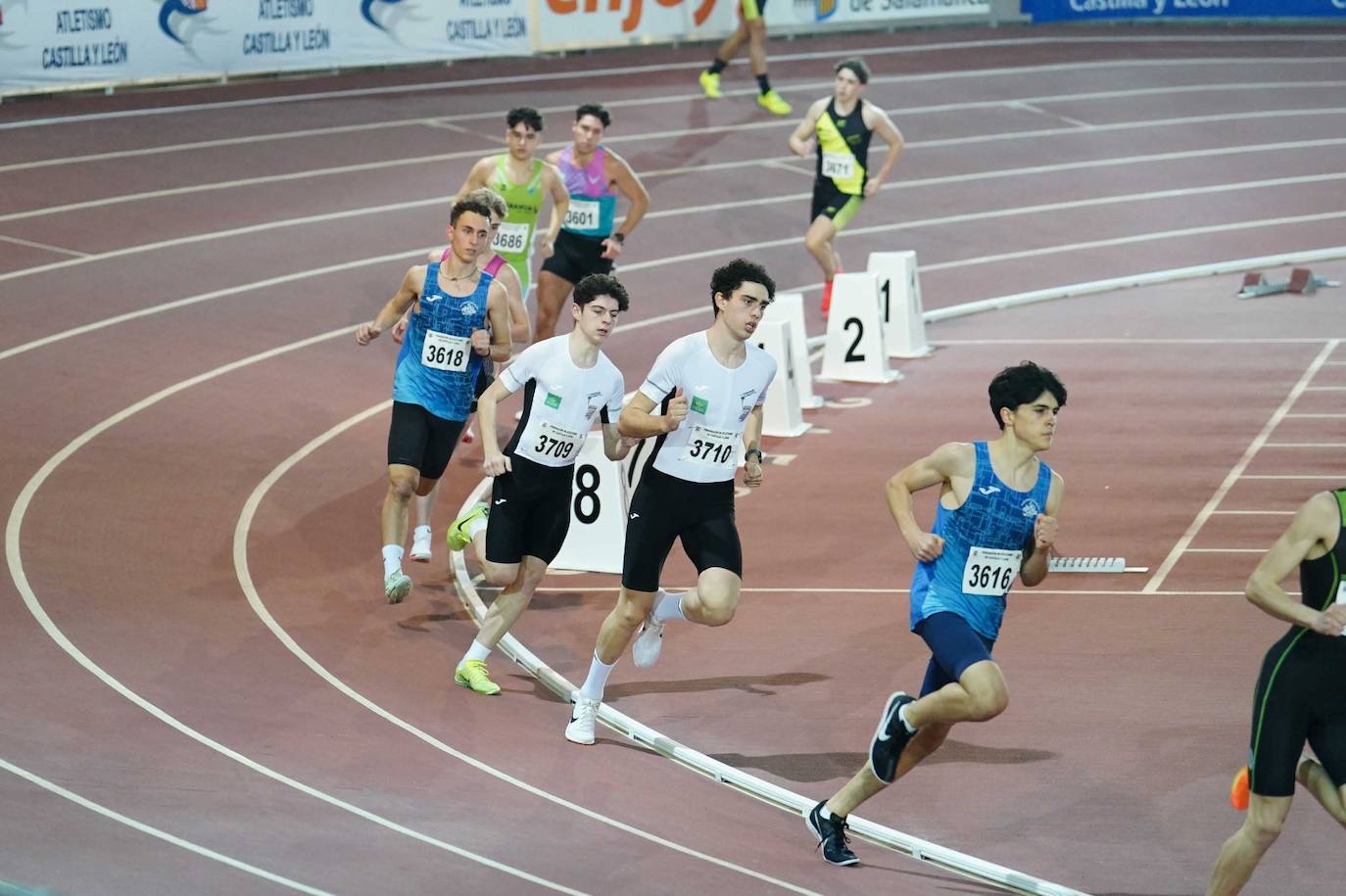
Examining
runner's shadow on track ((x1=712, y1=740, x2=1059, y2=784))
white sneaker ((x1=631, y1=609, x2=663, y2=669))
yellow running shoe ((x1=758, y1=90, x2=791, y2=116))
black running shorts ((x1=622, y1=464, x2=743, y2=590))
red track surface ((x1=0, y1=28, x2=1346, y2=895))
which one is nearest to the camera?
red track surface ((x1=0, y1=28, x2=1346, y2=895))

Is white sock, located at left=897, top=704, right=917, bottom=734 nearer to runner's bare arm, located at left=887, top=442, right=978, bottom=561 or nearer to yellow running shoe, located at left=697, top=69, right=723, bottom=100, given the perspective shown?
runner's bare arm, located at left=887, top=442, right=978, bottom=561

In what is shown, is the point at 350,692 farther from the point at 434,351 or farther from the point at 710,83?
the point at 710,83

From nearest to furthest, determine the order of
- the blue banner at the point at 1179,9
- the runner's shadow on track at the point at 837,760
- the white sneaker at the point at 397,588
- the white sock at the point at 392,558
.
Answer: the runner's shadow on track at the point at 837,760, the white sneaker at the point at 397,588, the white sock at the point at 392,558, the blue banner at the point at 1179,9

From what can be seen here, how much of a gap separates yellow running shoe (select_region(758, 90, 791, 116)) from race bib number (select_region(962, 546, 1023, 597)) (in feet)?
49.0

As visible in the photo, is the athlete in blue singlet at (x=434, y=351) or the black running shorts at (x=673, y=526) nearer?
the black running shorts at (x=673, y=526)

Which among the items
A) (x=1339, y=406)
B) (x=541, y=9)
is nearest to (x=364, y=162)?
(x=541, y=9)

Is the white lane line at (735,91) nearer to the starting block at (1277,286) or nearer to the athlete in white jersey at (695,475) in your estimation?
the starting block at (1277,286)

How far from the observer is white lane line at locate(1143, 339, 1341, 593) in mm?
9977

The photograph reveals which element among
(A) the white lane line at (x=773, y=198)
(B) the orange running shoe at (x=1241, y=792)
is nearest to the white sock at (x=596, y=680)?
(B) the orange running shoe at (x=1241, y=792)

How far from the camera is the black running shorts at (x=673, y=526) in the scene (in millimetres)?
7730

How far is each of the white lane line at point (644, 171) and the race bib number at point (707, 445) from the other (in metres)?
9.99

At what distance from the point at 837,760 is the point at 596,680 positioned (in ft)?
3.52

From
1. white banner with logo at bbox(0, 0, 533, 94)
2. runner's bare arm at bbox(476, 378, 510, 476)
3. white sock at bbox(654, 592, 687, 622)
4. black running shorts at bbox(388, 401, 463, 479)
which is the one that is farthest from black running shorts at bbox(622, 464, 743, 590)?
white banner with logo at bbox(0, 0, 533, 94)

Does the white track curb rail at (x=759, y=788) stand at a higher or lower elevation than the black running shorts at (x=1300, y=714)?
lower
